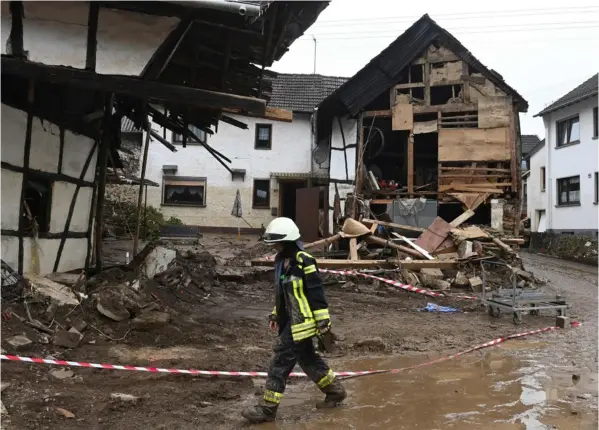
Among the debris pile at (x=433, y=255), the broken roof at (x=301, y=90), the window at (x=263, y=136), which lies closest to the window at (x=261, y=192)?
the window at (x=263, y=136)

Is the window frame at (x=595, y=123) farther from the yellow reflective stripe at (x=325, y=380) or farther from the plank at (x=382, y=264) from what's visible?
the yellow reflective stripe at (x=325, y=380)

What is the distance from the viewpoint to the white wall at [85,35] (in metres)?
6.31

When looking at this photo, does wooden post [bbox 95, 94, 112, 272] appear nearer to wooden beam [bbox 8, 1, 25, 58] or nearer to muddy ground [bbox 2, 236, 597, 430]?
muddy ground [bbox 2, 236, 597, 430]

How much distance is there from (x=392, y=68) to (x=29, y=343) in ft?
51.1

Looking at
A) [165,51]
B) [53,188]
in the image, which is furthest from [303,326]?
[53,188]

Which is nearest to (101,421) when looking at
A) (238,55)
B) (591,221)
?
(238,55)

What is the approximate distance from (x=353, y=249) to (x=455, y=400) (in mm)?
8690

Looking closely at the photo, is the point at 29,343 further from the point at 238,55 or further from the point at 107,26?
the point at 238,55

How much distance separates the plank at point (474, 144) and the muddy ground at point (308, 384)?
29.3 feet

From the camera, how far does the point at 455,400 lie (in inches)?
194

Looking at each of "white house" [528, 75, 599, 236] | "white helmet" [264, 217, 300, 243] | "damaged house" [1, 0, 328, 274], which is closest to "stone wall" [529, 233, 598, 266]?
"white house" [528, 75, 599, 236]

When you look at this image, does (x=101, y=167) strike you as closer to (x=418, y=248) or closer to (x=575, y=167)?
(x=418, y=248)

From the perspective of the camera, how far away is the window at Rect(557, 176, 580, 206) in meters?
26.4

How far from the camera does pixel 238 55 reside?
788cm
